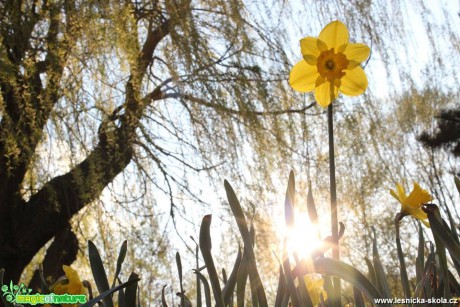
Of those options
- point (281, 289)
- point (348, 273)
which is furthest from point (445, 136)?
point (348, 273)

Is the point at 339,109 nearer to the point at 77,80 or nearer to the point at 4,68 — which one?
the point at 77,80

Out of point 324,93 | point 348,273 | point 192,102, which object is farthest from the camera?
point 192,102

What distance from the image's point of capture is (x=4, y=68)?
1.76 meters

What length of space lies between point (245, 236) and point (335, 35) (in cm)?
29

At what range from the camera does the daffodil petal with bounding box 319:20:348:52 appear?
2.26 ft

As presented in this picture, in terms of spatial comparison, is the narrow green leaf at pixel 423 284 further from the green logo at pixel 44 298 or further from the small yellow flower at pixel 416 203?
the green logo at pixel 44 298

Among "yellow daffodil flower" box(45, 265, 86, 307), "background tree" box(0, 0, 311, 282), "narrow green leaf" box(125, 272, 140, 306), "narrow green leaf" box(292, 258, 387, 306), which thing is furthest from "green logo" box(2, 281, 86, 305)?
"background tree" box(0, 0, 311, 282)

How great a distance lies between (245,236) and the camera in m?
0.55

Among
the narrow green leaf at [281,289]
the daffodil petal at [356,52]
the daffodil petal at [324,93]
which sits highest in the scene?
the daffodil petal at [356,52]

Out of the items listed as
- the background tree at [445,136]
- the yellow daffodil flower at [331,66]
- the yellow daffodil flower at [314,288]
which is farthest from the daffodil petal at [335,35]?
the background tree at [445,136]

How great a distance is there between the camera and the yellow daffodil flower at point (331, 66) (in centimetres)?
67

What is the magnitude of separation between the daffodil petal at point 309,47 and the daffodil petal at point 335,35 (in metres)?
0.01

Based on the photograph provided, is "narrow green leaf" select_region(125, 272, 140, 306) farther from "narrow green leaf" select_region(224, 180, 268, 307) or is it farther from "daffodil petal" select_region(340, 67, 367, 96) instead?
"daffodil petal" select_region(340, 67, 367, 96)

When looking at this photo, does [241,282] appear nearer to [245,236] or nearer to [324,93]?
[245,236]
